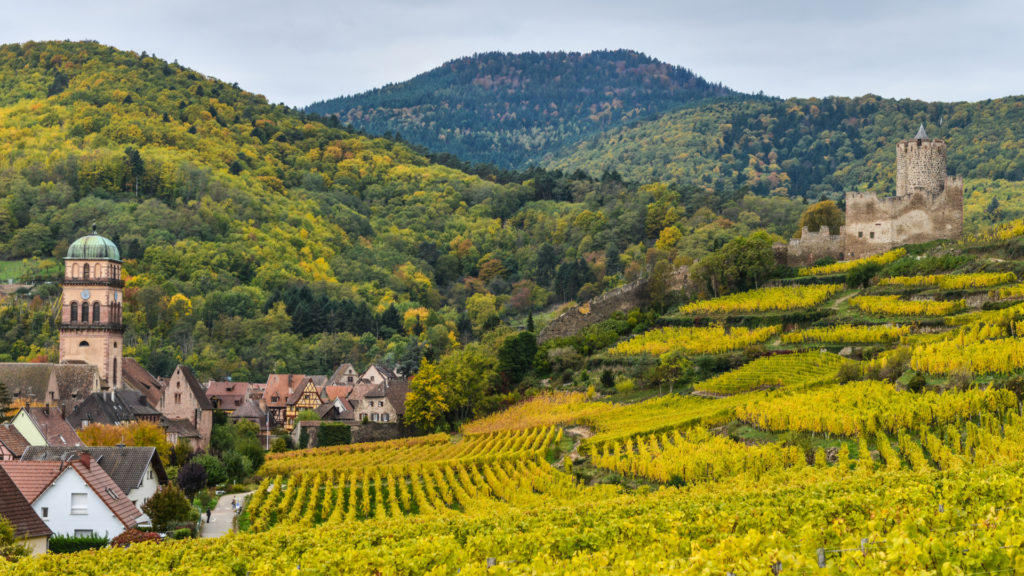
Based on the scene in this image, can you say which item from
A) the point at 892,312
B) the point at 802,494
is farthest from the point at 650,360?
the point at 802,494

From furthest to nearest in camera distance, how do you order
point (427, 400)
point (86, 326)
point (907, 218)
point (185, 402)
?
point (907, 218) → point (427, 400) → point (185, 402) → point (86, 326)

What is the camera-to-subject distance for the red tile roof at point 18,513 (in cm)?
2352

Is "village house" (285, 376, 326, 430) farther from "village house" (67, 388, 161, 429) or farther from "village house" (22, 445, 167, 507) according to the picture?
"village house" (22, 445, 167, 507)

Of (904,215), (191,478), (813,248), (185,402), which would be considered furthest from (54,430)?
(904,215)

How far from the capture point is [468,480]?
122ft

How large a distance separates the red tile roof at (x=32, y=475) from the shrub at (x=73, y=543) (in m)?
1.40

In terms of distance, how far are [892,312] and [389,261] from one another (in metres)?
73.3

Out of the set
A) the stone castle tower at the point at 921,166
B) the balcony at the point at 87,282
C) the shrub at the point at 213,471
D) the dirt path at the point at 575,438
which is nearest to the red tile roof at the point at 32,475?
the shrub at the point at 213,471

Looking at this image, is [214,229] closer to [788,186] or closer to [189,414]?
[189,414]

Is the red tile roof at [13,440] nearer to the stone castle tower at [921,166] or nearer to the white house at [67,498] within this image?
the white house at [67,498]

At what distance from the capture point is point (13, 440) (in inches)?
1328

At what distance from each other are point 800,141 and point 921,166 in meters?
107

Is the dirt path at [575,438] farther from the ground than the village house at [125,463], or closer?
closer

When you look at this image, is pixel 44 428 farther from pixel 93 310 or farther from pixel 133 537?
pixel 93 310
